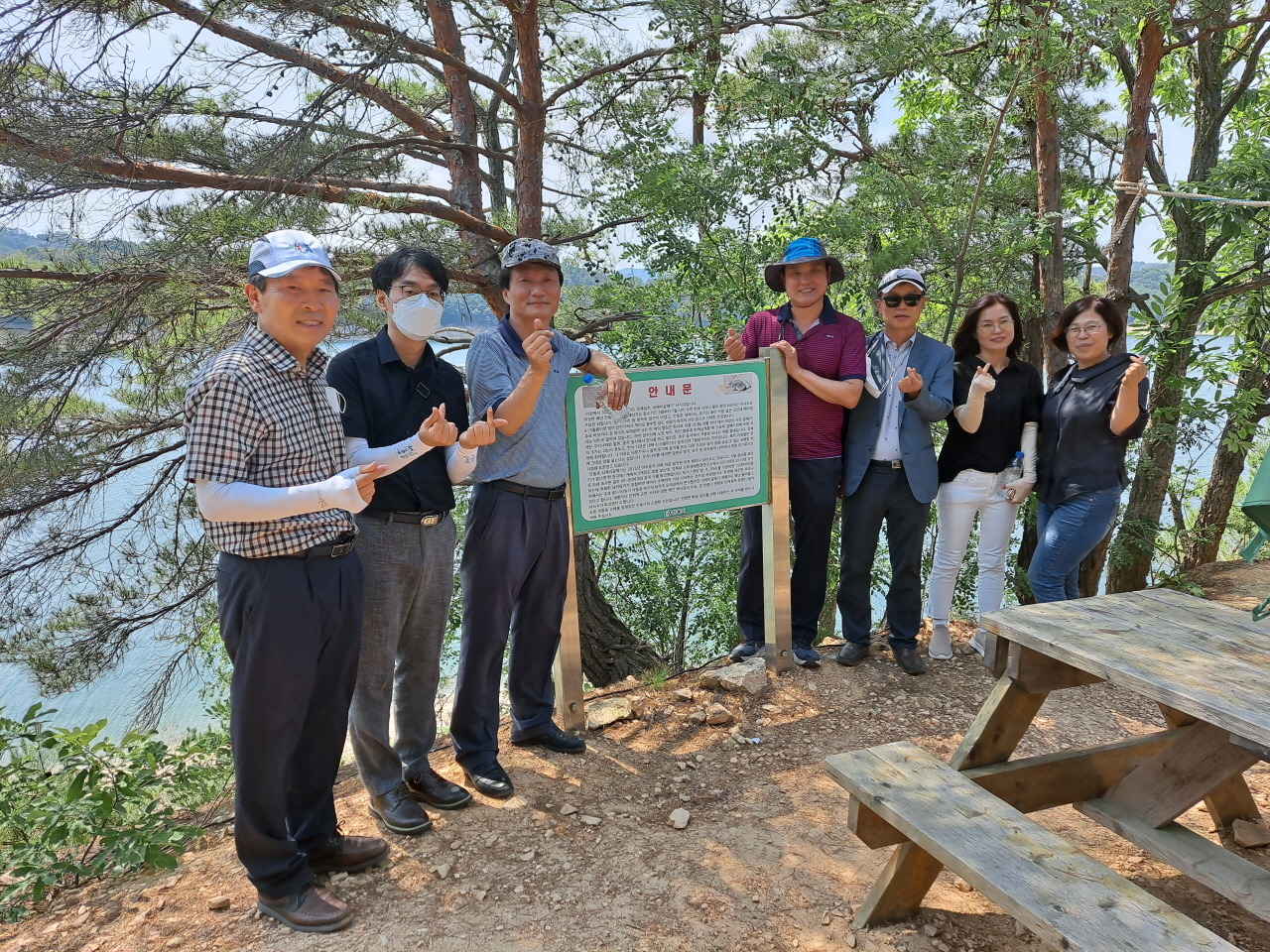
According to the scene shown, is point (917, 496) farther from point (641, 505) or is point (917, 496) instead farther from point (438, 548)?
point (438, 548)

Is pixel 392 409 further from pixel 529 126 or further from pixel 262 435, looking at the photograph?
pixel 529 126

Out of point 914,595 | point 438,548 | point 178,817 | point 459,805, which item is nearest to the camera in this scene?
point 438,548

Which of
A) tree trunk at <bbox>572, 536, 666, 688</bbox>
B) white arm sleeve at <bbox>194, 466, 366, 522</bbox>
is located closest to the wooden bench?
white arm sleeve at <bbox>194, 466, 366, 522</bbox>

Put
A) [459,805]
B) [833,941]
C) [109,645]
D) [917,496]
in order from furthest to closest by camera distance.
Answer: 1. [109,645]
2. [917,496]
3. [459,805]
4. [833,941]

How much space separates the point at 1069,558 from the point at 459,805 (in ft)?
10.0

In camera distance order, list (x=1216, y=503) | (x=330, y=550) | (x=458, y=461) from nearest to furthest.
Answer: (x=330, y=550) < (x=458, y=461) < (x=1216, y=503)

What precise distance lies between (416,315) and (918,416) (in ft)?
8.24

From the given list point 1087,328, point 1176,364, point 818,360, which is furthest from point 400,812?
point 1176,364

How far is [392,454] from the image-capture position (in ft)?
7.90

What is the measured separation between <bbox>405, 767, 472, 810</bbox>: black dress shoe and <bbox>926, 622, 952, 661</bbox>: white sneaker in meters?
2.72

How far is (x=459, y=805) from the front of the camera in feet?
9.82

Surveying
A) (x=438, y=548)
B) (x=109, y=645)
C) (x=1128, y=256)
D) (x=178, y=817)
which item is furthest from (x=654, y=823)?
(x=1128, y=256)

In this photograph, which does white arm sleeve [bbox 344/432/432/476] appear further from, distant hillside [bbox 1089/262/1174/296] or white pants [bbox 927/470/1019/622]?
distant hillside [bbox 1089/262/1174/296]

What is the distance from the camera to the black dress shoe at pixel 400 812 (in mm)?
2799
